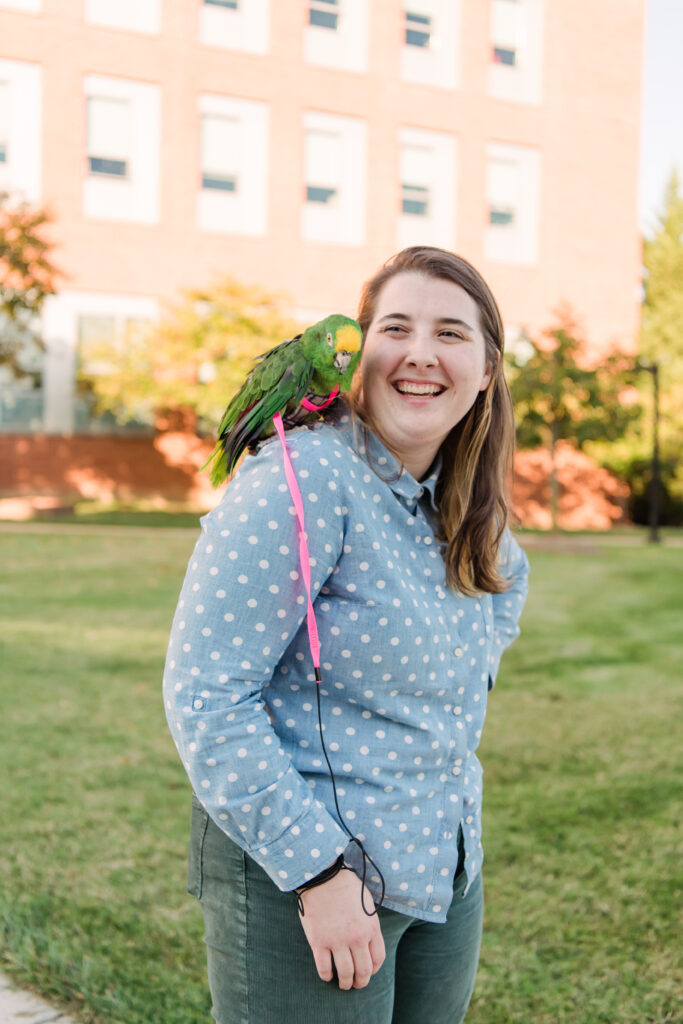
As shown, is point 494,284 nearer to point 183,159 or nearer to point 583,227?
point 583,227

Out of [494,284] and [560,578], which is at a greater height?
[494,284]

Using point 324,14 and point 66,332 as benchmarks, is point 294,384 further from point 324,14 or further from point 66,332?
point 324,14

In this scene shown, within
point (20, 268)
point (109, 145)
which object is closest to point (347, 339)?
point (20, 268)

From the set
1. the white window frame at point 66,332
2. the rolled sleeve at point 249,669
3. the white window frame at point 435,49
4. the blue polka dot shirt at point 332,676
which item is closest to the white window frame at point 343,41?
the white window frame at point 435,49

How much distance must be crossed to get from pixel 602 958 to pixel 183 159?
62.0ft

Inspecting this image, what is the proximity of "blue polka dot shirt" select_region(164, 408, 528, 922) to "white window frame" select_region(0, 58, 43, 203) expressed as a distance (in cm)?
1890

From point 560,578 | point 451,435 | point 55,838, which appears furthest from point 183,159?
point 451,435

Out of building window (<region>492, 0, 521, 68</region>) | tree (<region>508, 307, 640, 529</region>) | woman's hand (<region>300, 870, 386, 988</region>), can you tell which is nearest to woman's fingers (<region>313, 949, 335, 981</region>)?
woman's hand (<region>300, 870, 386, 988</region>)

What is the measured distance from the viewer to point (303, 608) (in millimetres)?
1356

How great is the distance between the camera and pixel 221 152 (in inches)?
769

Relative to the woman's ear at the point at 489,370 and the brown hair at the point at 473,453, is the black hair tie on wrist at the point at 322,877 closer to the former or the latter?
the brown hair at the point at 473,453

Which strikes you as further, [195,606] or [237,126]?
[237,126]

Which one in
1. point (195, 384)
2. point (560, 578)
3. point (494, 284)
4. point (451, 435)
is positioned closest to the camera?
point (451, 435)

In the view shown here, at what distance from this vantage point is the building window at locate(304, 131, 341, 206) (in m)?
20.1
